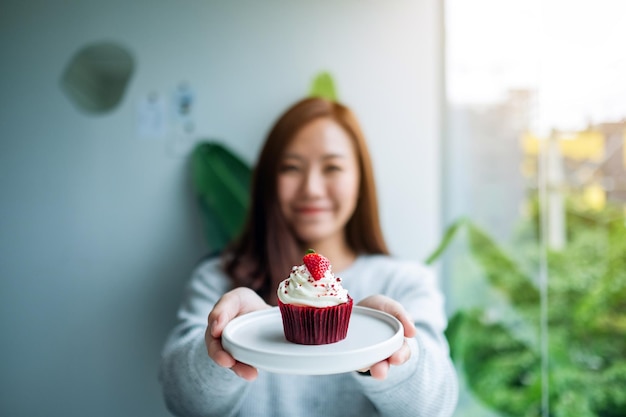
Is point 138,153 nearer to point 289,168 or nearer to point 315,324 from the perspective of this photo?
point 289,168

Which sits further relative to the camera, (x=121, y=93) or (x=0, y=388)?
(x=121, y=93)

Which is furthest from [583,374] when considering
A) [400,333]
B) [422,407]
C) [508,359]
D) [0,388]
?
[0,388]

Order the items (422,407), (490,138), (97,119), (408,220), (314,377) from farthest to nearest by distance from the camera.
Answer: (490,138), (408,220), (97,119), (314,377), (422,407)

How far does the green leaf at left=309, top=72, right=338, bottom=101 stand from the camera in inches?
41.1

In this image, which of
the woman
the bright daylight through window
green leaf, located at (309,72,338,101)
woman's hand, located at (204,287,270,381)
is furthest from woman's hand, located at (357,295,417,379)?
green leaf, located at (309,72,338,101)

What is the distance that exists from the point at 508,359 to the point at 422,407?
72 cm

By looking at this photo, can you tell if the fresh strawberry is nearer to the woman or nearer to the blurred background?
the woman

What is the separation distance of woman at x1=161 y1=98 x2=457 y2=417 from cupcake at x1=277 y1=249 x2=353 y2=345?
74 millimetres

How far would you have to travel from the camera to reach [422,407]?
2.00 feet

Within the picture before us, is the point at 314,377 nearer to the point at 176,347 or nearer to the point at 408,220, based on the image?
the point at 176,347

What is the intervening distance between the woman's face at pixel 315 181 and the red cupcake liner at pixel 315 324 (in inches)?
12.2

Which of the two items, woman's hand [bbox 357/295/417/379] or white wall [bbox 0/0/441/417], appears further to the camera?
white wall [bbox 0/0/441/417]

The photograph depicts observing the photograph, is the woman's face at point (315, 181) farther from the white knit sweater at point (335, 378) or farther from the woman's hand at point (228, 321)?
the woman's hand at point (228, 321)

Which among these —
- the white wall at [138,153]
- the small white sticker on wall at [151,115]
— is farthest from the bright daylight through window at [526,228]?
the small white sticker on wall at [151,115]
